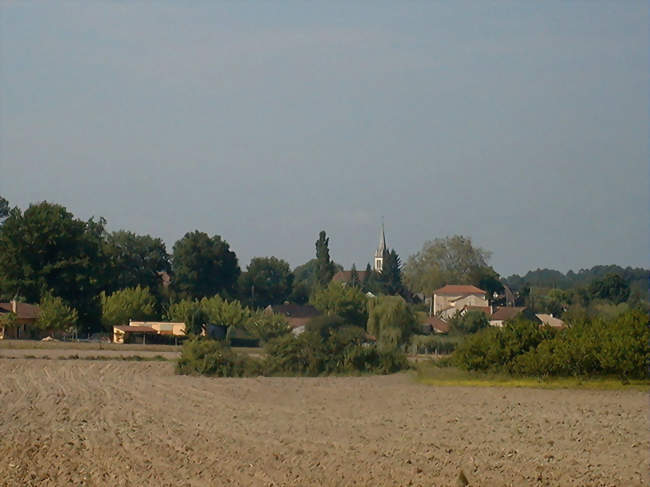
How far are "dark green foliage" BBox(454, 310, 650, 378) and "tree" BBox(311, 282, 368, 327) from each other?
4453cm

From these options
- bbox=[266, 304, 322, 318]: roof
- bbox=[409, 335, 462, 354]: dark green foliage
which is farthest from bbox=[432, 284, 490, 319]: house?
bbox=[409, 335, 462, 354]: dark green foliage

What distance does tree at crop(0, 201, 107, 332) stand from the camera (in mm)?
83875

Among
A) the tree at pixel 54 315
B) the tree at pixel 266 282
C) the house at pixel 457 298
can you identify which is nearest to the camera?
the tree at pixel 54 315

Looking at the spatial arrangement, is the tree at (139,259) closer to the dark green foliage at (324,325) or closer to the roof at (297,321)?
the roof at (297,321)

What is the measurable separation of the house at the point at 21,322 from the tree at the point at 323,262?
183ft

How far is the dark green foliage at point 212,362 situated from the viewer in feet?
152

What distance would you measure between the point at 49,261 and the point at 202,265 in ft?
91.3

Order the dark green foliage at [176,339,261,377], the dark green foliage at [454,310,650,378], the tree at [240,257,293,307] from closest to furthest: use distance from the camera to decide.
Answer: the dark green foliage at [454,310,650,378], the dark green foliage at [176,339,261,377], the tree at [240,257,293,307]

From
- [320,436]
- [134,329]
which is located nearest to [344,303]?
[134,329]

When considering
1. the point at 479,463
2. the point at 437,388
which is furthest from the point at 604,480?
the point at 437,388

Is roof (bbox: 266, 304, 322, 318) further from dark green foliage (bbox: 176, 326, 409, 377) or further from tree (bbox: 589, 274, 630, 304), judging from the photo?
dark green foliage (bbox: 176, 326, 409, 377)

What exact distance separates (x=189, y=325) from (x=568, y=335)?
48.8m

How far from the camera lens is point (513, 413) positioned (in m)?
25.7

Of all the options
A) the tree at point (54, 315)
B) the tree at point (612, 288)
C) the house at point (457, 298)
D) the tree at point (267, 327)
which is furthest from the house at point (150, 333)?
the tree at point (612, 288)
